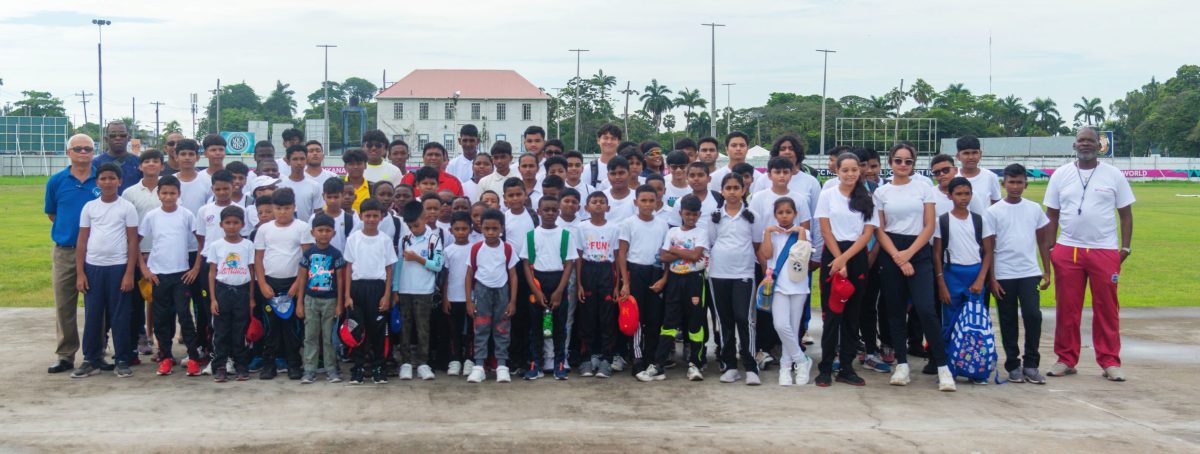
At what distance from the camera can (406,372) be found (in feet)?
24.3

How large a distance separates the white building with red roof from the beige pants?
7005 centimetres

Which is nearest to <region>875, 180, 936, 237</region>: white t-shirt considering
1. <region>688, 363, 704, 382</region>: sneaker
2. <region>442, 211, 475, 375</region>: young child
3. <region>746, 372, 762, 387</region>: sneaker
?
<region>746, 372, 762, 387</region>: sneaker

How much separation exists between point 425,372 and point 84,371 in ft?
8.67

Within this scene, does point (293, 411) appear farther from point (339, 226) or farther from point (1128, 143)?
point (1128, 143)

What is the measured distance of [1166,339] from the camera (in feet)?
29.8

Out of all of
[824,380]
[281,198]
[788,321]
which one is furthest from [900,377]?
[281,198]

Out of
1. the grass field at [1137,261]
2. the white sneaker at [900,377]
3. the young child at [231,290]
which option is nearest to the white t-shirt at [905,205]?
the white sneaker at [900,377]

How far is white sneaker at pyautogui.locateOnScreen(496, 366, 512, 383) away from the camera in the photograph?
7316 mm

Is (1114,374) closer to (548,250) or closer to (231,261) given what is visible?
(548,250)

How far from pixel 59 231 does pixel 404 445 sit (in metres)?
4.11

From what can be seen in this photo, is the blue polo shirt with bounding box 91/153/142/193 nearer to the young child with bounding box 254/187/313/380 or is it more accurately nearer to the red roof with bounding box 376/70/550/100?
the young child with bounding box 254/187/313/380

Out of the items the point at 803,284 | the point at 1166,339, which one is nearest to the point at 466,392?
the point at 803,284

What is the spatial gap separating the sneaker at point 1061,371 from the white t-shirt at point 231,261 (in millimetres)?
6298

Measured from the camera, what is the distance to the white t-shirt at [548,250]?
7.57 m
